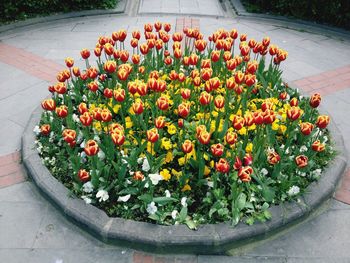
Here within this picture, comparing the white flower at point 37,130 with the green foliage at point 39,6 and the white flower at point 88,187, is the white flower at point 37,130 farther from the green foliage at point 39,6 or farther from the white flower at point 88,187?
the green foliage at point 39,6

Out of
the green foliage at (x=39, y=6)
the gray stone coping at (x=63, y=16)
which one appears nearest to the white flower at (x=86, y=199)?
the gray stone coping at (x=63, y=16)

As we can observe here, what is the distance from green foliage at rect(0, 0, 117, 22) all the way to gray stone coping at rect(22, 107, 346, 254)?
481 centimetres

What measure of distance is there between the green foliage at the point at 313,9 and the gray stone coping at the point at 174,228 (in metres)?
4.99

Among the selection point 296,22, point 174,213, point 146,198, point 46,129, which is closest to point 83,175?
point 146,198

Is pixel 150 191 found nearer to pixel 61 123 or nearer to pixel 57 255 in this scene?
pixel 57 255

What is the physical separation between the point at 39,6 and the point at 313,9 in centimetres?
519

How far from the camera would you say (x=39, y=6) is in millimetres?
7215

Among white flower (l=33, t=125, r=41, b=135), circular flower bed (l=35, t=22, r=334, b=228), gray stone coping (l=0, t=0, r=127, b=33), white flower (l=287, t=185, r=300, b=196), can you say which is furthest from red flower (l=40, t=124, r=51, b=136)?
gray stone coping (l=0, t=0, r=127, b=33)

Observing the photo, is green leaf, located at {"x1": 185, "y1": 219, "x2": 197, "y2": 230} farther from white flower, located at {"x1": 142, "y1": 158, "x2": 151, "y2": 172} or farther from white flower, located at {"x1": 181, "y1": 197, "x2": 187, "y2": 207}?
white flower, located at {"x1": 142, "y1": 158, "x2": 151, "y2": 172}

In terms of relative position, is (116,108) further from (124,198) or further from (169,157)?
(124,198)

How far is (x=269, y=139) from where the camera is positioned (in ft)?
10.9

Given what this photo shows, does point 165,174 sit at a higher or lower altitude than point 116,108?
lower

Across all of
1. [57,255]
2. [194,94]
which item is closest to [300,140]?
[194,94]

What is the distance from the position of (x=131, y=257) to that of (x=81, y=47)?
168 inches
